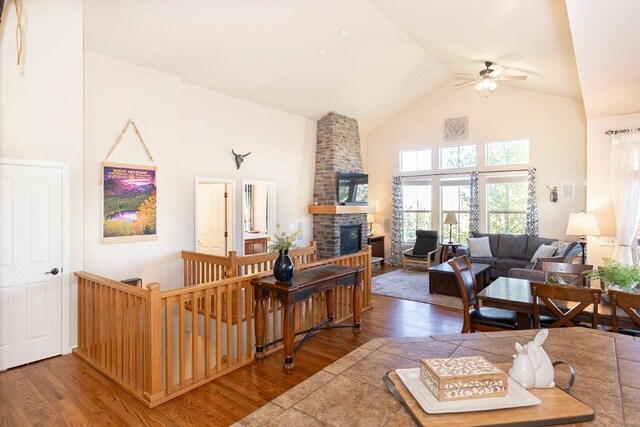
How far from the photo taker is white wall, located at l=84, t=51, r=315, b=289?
4.48 metres

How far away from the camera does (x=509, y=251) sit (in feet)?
23.9

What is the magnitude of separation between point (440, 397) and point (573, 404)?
383 mm

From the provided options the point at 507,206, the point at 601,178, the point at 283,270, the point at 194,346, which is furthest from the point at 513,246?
the point at 194,346

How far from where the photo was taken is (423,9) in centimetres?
496

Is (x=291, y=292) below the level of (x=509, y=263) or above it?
above

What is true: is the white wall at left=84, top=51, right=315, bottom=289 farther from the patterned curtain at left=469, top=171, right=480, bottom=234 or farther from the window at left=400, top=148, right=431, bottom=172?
the patterned curtain at left=469, top=171, right=480, bottom=234

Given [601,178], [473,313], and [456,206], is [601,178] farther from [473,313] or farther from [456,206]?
[473,313]

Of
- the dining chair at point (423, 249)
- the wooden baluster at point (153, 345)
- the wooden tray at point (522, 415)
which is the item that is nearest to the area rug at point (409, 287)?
the dining chair at point (423, 249)

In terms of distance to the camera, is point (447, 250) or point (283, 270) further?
point (447, 250)

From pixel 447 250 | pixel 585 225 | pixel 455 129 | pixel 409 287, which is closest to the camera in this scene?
pixel 585 225

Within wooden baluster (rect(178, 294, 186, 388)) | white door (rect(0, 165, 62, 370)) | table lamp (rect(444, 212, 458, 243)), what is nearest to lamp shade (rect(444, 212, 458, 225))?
table lamp (rect(444, 212, 458, 243))

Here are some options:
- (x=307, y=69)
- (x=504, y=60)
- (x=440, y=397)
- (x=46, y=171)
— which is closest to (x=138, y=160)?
(x=46, y=171)

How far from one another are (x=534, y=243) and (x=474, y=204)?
1.50 metres

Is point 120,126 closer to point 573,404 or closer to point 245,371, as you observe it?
point 245,371
